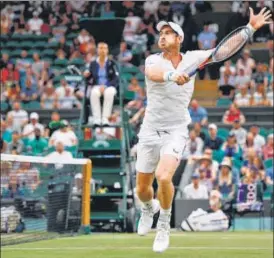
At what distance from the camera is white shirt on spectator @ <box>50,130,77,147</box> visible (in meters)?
24.4

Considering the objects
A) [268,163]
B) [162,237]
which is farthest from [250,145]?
[162,237]

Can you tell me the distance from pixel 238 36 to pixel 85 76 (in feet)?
33.7

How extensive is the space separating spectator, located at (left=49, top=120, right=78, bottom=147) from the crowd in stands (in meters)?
0.02

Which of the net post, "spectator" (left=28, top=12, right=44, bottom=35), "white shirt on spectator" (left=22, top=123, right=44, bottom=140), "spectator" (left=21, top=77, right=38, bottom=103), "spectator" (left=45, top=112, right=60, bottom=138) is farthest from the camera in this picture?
"spectator" (left=28, top=12, right=44, bottom=35)

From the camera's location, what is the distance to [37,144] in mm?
26031

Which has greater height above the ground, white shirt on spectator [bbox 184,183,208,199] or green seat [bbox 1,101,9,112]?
green seat [bbox 1,101,9,112]

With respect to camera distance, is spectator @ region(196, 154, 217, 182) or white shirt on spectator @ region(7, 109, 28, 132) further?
white shirt on spectator @ region(7, 109, 28, 132)

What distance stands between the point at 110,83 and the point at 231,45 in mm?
10079

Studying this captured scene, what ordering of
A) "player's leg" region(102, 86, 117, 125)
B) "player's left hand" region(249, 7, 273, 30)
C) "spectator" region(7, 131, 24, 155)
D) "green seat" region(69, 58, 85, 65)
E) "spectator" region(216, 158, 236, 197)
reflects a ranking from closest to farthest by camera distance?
1. "player's left hand" region(249, 7, 273, 30)
2. "player's leg" region(102, 86, 117, 125)
3. "spectator" region(216, 158, 236, 197)
4. "spectator" region(7, 131, 24, 155)
5. "green seat" region(69, 58, 85, 65)

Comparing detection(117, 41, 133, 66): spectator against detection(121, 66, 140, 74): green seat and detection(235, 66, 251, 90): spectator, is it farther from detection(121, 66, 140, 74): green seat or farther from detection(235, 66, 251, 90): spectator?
detection(235, 66, 251, 90): spectator

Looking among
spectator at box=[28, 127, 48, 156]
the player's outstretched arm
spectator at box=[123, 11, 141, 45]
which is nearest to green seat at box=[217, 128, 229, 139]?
spectator at box=[28, 127, 48, 156]

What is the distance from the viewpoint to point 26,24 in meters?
35.3

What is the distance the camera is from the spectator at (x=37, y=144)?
25734 mm

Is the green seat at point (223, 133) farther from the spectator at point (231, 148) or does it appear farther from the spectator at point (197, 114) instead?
the spectator at point (231, 148)
